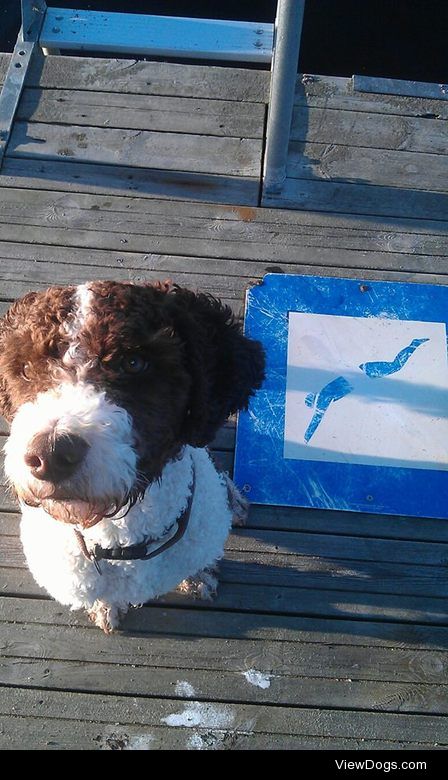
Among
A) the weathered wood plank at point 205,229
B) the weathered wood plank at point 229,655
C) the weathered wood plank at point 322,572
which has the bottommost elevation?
the weathered wood plank at point 229,655

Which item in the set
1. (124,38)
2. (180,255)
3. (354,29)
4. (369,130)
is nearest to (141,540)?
(180,255)

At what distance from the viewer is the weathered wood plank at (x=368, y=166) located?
3.50m

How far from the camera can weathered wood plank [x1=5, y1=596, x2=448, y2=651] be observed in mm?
2471

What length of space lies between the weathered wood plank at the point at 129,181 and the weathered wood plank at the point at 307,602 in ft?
7.04

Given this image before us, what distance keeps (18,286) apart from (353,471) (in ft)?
6.62

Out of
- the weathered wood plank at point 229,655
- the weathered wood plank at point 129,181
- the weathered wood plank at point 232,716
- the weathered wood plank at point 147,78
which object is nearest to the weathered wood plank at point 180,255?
the weathered wood plank at point 129,181

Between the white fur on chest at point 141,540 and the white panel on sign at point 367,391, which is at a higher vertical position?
the white panel on sign at point 367,391

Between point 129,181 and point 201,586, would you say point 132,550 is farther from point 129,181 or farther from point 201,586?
point 129,181

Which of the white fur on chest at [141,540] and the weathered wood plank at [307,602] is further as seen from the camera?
the weathered wood plank at [307,602]

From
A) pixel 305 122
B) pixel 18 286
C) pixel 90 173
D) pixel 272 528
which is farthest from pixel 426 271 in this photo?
pixel 18 286

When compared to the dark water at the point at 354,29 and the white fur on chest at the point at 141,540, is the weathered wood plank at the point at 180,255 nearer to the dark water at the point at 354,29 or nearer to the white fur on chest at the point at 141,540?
the white fur on chest at the point at 141,540

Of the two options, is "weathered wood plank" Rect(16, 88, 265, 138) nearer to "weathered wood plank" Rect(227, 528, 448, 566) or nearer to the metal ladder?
the metal ladder

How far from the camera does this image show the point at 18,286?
315 cm

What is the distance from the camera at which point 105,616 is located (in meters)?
2.39
